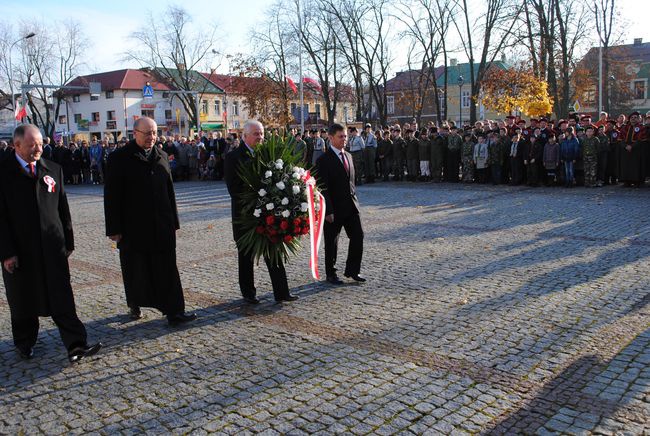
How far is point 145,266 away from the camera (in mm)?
6051

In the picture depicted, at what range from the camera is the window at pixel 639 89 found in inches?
2501

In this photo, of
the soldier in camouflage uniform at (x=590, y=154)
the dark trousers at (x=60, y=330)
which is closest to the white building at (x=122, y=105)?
the soldier in camouflage uniform at (x=590, y=154)

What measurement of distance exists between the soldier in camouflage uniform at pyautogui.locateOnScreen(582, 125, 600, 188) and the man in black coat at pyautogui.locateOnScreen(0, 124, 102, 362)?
15553 millimetres

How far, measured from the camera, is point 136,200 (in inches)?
234

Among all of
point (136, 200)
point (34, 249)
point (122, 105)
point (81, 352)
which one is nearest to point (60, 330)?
point (81, 352)

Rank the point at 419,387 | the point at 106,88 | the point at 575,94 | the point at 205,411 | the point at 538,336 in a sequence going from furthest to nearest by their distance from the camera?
the point at 106,88
the point at 575,94
the point at 538,336
the point at 419,387
the point at 205,411

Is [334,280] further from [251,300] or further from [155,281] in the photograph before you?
[155,281]

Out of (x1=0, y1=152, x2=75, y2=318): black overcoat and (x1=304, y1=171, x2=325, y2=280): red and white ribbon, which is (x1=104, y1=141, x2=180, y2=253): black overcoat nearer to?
(x1=0, y1=152, x2=75, y2=318): black overcoat

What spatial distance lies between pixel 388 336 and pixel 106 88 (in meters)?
78.8

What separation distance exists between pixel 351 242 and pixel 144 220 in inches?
108

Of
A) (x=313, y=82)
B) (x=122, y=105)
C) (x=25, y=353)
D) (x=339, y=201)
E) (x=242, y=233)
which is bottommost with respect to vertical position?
(x=25, y=353)

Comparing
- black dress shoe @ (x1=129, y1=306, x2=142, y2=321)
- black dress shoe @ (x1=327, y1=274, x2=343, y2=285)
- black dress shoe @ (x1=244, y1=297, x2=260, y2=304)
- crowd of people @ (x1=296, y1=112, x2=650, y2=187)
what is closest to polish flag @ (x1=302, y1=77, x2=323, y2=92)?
crowd of people @ (x1=296, y1=112, x2=650, y2=187)

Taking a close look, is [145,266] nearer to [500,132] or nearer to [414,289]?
[414,289]

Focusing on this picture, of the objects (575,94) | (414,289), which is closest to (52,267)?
(414,289)
